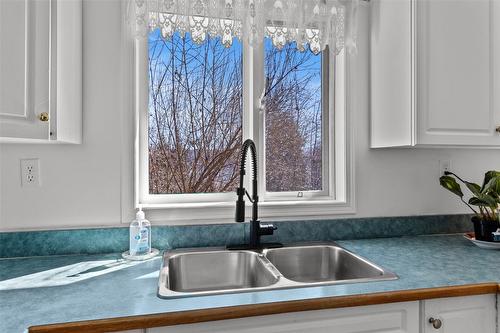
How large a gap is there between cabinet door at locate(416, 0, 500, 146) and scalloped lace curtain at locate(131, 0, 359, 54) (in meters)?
0.35

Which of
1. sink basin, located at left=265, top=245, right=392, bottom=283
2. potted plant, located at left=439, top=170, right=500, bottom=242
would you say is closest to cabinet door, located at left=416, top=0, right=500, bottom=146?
potted plant, located at left=439, top=170, right=500, bottom=242

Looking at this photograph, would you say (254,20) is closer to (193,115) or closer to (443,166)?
(193,115)

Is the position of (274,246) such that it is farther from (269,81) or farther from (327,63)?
(327,63)

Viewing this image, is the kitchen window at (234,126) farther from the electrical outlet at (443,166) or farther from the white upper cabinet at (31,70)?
the electrical outlet at (443,166)

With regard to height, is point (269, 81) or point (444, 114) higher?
point (269, 81)

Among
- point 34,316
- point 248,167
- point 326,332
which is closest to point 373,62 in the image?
point 248,167

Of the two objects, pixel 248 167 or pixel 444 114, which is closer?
pixel 444 114

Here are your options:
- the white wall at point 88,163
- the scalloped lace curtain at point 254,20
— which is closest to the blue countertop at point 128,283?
the white wall at point 88,163

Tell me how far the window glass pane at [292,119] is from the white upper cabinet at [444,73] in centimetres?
40

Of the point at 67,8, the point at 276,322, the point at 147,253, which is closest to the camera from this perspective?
the point at 276,322

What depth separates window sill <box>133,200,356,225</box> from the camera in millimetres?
1528

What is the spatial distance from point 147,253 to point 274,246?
1.86 ft

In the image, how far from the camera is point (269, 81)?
→ 1765 mm

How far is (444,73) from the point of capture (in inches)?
58.4
